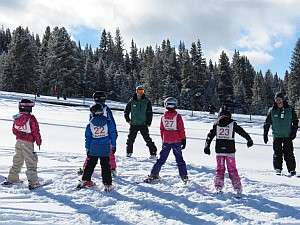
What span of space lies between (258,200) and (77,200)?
3.08 m

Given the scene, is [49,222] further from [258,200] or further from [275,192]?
[275,192]

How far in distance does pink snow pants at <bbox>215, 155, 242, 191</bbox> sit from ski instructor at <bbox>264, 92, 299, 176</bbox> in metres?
2.99

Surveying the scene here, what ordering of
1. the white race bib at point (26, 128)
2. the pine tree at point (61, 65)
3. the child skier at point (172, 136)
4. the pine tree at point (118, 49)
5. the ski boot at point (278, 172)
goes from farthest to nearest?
the pine tree at point (118, 49), the pine tree at point (61, 65), the ski boot at point (278, 172), the child skier at point (172, 136), the white race bib at point (26, 128)

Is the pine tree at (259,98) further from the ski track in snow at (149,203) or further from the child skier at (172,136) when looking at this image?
the ski track in snow at (149,203)

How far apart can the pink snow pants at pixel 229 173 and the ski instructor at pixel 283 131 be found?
9.82ft

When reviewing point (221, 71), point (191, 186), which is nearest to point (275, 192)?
point (191, 186)

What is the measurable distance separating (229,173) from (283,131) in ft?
11.5

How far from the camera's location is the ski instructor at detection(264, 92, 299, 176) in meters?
→ 11.7

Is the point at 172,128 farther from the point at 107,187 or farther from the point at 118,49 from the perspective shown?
the point at 118,49

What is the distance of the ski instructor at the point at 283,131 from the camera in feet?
38.5

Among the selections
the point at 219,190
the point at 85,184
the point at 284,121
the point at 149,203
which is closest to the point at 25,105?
the point at 85,184

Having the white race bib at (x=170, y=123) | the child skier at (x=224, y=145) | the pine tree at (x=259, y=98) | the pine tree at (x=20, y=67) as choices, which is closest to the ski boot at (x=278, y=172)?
the child skier at (x=224, y=145)

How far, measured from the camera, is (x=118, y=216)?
7328 mm

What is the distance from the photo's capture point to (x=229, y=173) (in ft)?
29.0
